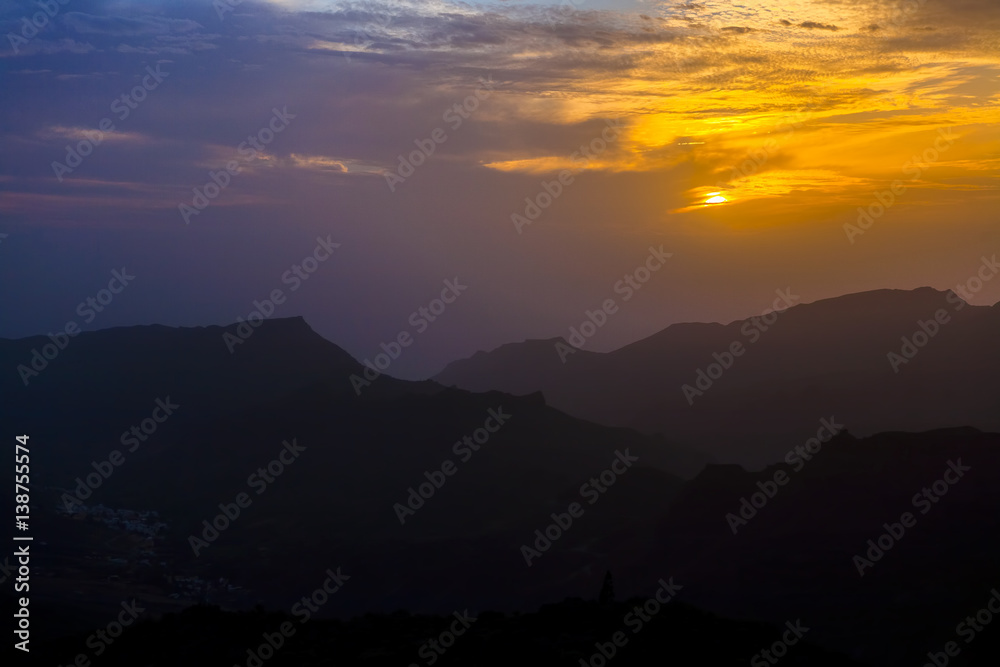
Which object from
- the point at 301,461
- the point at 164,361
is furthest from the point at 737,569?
the point at 164,361

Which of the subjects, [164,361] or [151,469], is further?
[164,361]

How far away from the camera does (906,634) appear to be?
51.5 m

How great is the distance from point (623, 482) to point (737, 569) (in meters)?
40.8

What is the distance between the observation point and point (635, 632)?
28469 mm

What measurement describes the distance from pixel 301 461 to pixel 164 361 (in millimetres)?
64783

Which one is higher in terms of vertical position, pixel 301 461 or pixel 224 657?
pixel 224 657

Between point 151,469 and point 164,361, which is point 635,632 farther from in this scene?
point 164,361

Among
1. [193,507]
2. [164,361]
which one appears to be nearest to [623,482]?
[193,507]

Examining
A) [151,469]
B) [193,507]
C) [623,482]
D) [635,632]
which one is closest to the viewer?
[635,632]

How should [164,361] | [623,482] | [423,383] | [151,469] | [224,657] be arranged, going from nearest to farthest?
[224,657] < [623,482] < [151,469] < [423,383] < [164,361]

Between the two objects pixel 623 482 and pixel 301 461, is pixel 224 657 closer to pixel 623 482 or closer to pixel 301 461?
pixel 623 482

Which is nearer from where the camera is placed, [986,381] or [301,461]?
[301,461]

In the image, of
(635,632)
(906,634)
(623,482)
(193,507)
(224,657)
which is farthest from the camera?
(193,507)

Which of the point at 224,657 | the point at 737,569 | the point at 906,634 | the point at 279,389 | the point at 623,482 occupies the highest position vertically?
the point at 224,657
